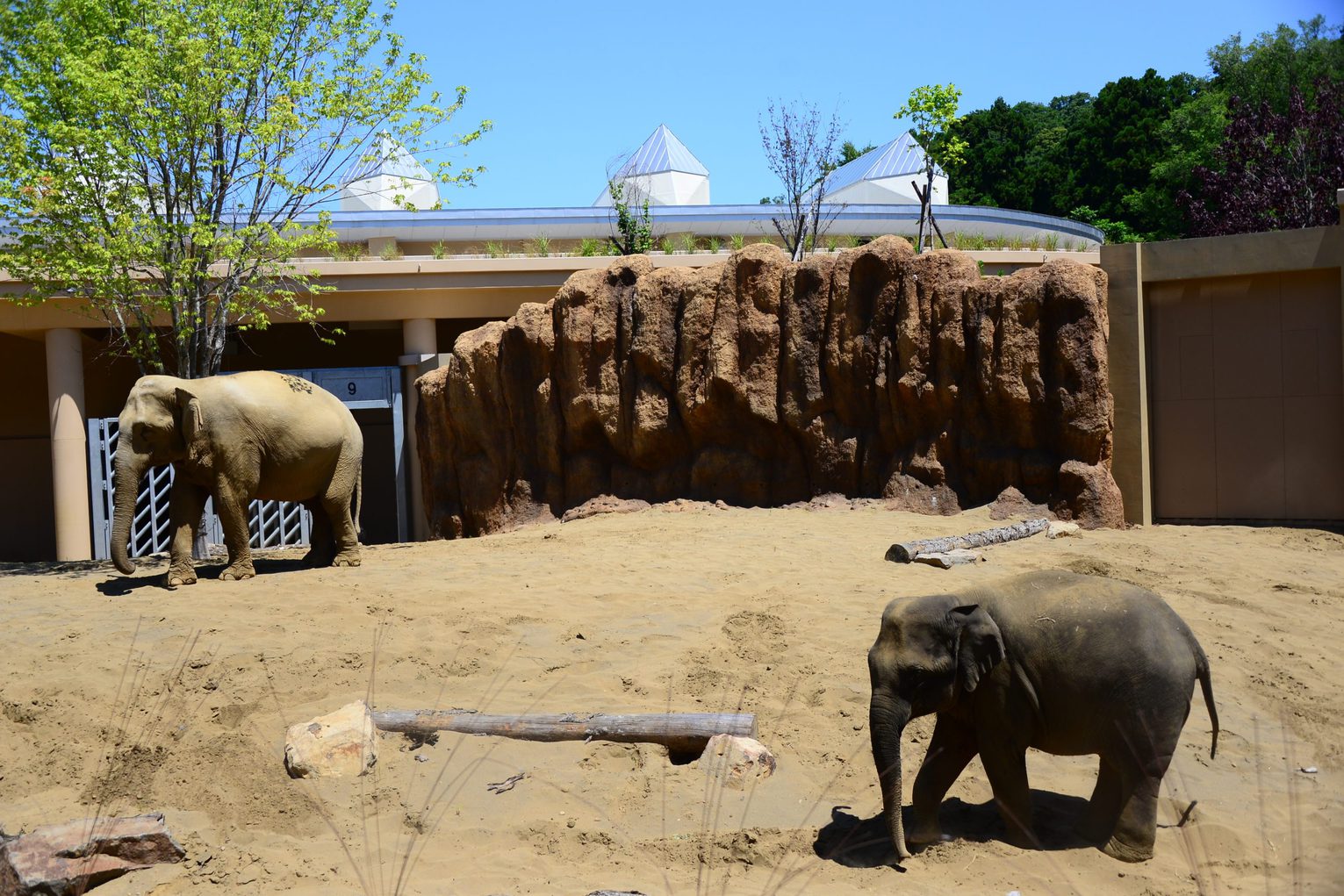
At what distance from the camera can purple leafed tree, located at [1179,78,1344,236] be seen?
25516 millimetres

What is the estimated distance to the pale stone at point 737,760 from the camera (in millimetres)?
6148

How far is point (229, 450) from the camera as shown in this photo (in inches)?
373

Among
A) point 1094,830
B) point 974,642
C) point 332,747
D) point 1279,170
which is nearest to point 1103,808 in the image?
point 1094,830

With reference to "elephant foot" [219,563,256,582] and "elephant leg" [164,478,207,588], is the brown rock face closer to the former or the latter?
"elephant foot" [219,563,256,582]

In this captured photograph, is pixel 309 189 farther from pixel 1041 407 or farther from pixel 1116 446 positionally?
pixel 1116 446

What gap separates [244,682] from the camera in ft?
23.9

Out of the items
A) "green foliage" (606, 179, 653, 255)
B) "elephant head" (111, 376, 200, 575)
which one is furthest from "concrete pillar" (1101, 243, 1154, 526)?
"green foliage" (606, 179, 653, 255)

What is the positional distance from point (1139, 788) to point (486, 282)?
1478cm

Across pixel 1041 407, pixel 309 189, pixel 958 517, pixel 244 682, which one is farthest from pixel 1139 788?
pixel 309 189

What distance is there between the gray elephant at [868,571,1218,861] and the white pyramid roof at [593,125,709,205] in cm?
2830

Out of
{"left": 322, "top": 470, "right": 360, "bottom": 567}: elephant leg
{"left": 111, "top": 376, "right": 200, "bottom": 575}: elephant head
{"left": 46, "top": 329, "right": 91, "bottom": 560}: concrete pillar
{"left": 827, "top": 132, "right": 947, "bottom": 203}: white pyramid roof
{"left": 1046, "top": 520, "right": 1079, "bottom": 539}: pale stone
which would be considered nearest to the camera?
{"left": 111, "top": 376, "right": 200, "bottom": 575}: elephant head

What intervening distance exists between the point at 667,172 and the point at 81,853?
3049cm

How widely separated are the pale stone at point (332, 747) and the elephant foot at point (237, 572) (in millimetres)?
3497

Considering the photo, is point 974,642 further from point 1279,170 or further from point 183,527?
point 1279,170
